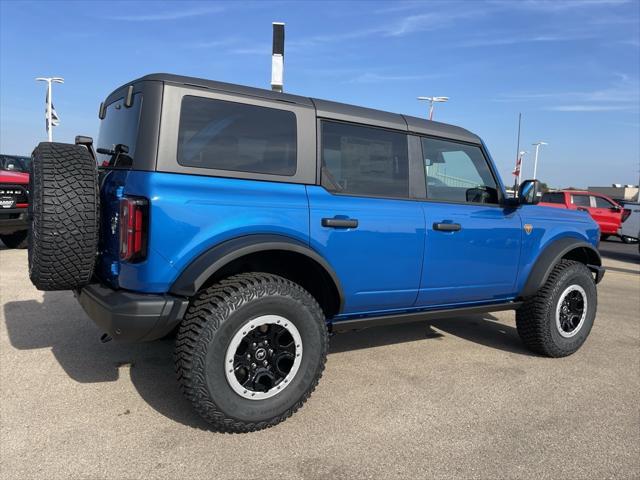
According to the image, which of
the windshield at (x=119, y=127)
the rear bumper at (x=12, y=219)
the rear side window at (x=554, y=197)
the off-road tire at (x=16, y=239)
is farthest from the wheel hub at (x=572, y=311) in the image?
the rear side window at (x=554, y=197)

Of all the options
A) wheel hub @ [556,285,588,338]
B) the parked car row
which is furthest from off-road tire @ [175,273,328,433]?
the parked car row

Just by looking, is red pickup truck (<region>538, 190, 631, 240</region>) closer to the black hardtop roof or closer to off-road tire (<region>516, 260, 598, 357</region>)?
off-road tire (<region>516, 260, 598, 357</region>)

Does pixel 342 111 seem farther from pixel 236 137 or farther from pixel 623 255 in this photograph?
pixel 623 255

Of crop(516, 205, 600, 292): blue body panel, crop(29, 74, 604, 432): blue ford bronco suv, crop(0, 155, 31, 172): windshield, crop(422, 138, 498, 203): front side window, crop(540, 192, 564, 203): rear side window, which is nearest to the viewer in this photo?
crop(29, 74, 604, 432): blue ford bronco suv

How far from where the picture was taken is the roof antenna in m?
6.06

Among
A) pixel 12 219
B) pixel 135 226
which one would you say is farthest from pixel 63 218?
pixel 12 219

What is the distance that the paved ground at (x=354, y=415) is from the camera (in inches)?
97.0

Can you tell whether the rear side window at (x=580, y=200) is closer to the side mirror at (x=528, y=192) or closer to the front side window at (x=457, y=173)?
the side mirror at (x=528, y=192)

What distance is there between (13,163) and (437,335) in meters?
9.36

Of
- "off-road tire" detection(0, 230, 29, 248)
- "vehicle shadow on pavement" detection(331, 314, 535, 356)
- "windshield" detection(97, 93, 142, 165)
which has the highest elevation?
"windshield" detection(97, 93, 142, 165)

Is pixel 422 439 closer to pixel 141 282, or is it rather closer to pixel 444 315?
pixel 444 315

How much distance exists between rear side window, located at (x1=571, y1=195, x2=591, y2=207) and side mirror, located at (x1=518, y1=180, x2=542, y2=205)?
14293mm

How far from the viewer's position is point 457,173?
387cm

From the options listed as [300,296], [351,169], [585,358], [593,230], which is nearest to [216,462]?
[300,296]
